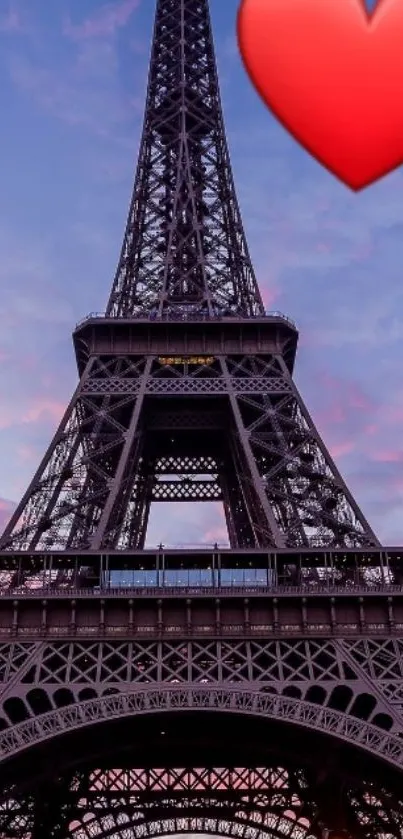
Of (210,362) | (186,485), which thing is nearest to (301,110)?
(210,362)

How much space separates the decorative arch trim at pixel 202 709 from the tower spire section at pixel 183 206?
771 inches

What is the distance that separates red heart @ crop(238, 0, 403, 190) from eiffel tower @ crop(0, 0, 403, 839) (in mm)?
23289

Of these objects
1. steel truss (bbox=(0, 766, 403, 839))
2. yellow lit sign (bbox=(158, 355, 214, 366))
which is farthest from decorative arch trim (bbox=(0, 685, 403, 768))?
yellow lit sign (bbox=(158, 355, 214, 366))

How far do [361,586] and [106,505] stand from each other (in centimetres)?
924

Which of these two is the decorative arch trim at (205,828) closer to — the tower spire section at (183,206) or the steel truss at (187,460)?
the steel truss at (187,460)

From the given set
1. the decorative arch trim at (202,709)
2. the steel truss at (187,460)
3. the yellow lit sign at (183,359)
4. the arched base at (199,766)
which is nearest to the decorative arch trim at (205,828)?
the arched base at (199,766)

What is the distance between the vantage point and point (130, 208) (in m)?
51.6

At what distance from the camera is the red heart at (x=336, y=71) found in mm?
8523

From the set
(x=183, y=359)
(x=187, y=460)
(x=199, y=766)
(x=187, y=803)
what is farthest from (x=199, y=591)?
(x=187, y=460)

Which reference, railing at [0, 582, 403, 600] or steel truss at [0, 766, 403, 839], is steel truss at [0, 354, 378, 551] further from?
steel truss at [0, 766, 403, 839]

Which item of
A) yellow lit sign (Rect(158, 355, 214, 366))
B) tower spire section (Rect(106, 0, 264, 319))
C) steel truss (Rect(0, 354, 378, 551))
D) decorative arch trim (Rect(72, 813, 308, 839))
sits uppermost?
tower spire section (Rect(106, 0, 264, 319))

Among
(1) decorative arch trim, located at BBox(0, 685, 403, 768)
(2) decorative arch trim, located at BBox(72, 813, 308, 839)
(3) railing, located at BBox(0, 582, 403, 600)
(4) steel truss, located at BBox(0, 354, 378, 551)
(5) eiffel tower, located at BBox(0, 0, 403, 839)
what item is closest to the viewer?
(1) decorative arch trim, located at BBox(0, 685, 403, 768)

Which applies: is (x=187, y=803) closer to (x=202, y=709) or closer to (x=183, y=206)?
(x=202, y=709)

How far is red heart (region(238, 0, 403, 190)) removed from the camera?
8.52m
